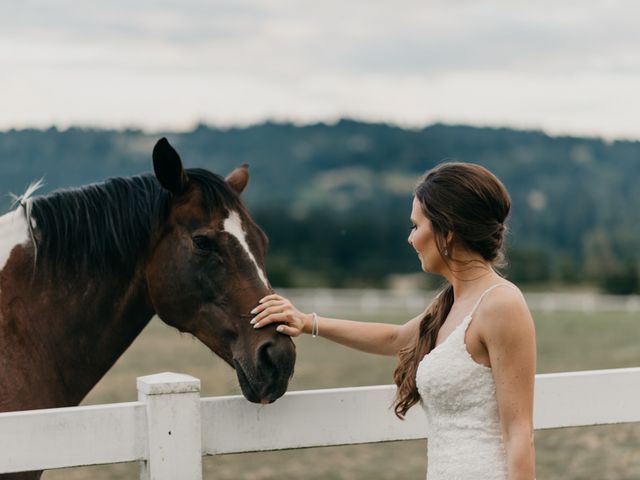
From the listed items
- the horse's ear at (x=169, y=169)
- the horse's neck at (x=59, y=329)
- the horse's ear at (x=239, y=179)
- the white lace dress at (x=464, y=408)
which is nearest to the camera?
the white lace dress at (x=464, y=408)

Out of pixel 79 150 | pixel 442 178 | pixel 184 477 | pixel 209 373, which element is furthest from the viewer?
pixel 79 150

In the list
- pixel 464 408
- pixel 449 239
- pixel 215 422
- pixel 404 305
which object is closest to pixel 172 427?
pixel 215 422

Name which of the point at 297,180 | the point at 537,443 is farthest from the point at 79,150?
the point at 537,443

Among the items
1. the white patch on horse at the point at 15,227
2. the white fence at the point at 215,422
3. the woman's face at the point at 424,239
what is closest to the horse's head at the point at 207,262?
the white fence at the point at 215,422

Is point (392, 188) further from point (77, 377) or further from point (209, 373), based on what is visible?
point (77, 377)

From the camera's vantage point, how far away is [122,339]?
12.4 ft

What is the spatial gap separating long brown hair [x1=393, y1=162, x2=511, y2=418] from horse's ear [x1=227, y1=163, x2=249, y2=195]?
4.94 ft

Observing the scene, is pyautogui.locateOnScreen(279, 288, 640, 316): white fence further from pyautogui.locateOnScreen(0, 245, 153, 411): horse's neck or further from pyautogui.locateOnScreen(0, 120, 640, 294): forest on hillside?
pyautogui.locateOnScreen(0, 245, 153, 411): horse's neck

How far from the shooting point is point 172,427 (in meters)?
2.95

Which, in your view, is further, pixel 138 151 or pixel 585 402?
pixel 138 151

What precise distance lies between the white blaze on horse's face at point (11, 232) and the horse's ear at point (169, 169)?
59cm

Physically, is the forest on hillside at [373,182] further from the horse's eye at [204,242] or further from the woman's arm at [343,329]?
the woman's arm at [343,329]

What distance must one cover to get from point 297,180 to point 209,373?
13940 centimetres

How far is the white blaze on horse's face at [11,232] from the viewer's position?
3576mm
